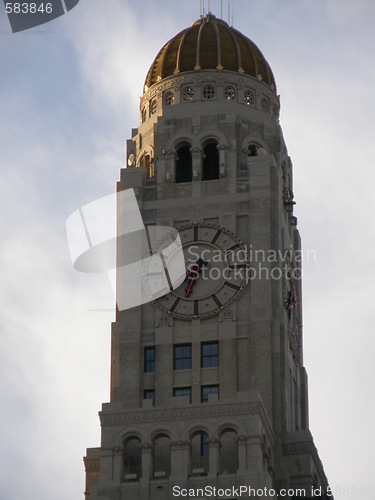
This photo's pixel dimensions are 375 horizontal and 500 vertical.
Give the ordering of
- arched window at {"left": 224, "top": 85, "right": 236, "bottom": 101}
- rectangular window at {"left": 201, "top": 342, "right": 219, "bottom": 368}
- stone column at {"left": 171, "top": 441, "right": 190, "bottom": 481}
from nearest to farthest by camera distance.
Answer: stone column at {"left": 171, "top": 441, "right": 190, "bottom": 481} < rectangular window at {"left": 201, "top": 342, "right": 219, "bottom": 368} < arched window at {"left": 224, "top": 85, "right": 236, "bottom": 101}

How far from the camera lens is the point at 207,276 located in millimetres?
116688

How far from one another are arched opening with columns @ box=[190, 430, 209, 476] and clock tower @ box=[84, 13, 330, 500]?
81 millimetres

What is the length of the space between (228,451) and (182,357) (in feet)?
29.5

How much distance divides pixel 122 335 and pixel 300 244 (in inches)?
690

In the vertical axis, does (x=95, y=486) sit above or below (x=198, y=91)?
below

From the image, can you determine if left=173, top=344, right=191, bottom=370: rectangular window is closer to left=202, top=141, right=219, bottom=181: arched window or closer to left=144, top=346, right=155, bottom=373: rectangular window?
left=144, top=346, right=155, bottom=373: rectangular window

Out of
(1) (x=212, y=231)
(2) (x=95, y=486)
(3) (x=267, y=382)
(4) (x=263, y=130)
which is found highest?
(4) (x=263, y=130)

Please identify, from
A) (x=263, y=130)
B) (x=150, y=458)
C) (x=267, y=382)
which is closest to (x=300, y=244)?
(x=263, y=130)

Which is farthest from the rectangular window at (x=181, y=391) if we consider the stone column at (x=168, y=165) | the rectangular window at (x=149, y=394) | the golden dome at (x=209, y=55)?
the golden dome at (x=209, y=55)

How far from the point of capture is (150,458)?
108 m

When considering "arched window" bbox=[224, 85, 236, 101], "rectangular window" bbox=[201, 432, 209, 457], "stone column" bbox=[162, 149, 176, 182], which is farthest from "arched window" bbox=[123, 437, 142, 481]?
"arched window" bbox=[224, 85, 236, 101]

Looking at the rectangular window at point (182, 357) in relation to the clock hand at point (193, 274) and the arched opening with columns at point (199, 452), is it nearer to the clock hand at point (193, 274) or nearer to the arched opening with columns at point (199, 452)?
the clock hand at point (193, 274)

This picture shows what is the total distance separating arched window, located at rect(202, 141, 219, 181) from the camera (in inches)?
4776

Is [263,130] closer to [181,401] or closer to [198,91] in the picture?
→ [198,91]
